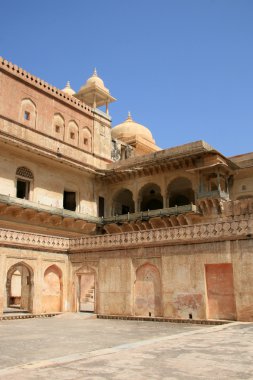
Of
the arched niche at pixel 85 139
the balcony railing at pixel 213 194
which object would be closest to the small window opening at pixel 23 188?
the arched niche at pixel 85 139

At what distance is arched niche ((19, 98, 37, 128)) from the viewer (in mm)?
20484

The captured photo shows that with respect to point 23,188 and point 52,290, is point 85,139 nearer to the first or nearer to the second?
point 23,188

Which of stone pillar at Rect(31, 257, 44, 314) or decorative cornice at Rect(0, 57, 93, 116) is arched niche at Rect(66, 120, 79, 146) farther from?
stone pillar at Rect(31, 257, 44, 314)

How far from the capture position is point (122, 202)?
1008 inches

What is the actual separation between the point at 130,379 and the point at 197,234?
8.68 meters

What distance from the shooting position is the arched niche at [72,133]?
76.1 feet

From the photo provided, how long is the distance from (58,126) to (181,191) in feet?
28.0

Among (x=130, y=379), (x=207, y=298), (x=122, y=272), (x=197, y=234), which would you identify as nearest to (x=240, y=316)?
(x=207, y=298)

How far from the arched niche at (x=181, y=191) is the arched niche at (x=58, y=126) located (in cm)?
702

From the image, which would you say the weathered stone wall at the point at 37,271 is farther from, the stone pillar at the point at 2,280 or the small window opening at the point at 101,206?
the small window opening at the point at 101,206

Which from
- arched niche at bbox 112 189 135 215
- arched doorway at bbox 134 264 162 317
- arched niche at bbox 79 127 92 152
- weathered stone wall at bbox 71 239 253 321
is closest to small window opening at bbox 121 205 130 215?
arched niche at bbox 112 189 135 215

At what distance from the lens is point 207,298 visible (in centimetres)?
1238

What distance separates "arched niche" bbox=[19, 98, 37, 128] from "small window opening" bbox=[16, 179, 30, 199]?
121 inches

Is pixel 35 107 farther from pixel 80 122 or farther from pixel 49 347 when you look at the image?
pixel 49 347
